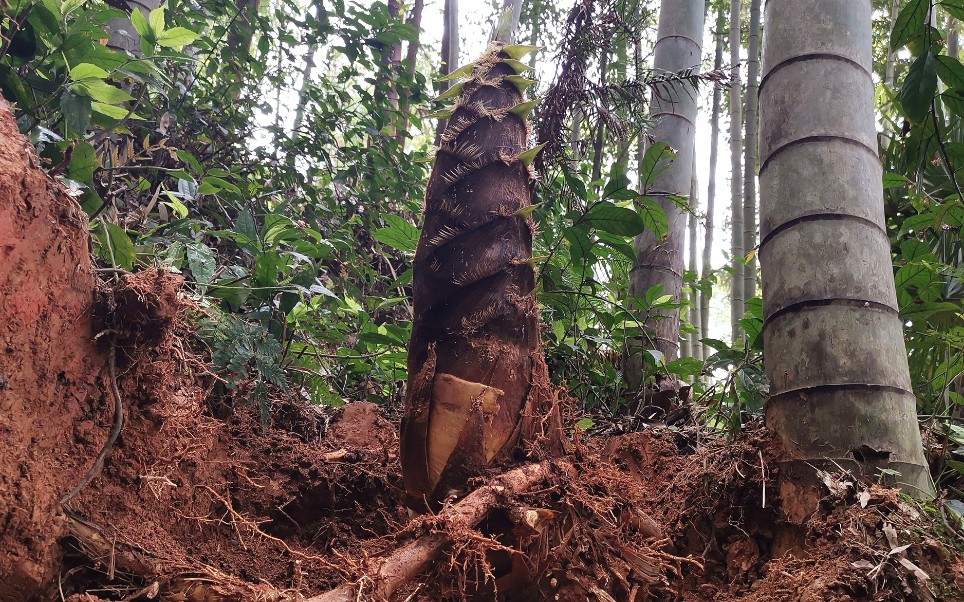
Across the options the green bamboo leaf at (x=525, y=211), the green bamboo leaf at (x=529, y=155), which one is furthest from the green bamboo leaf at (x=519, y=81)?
the green bamboo leaf at (x=525, y=211)

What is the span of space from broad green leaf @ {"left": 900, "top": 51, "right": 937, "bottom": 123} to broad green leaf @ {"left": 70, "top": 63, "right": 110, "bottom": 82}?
6.04ft

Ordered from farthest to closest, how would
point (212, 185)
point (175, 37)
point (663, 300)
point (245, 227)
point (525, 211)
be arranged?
1. point (663, 300)
2. point (212, 185)
3. point (245, 227)
4. point (175, 37)
5. point (525, 211)

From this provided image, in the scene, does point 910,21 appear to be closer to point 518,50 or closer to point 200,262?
point 518,50

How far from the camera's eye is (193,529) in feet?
4.08

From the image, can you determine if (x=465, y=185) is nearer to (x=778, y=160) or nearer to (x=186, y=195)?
(x=778, y=160)

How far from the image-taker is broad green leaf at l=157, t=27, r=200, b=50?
1.69m

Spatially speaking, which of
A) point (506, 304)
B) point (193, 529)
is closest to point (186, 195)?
point (193, 529)

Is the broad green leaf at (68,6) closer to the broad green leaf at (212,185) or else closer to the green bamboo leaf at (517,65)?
the broad green leaf at (212,185)

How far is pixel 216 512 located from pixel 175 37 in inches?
48.4

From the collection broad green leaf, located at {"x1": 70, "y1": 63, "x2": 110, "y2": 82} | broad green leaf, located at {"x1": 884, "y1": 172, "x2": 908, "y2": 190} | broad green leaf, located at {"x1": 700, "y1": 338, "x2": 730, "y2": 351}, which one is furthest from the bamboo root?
broad green leaf, located at {"x1": 884, "y1": 172, "x2": 908, "y2": 190}

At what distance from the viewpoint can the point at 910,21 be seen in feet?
5.01

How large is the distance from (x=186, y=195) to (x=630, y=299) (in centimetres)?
154

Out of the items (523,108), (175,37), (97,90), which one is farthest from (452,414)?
(175,37)

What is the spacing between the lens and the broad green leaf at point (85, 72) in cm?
135
